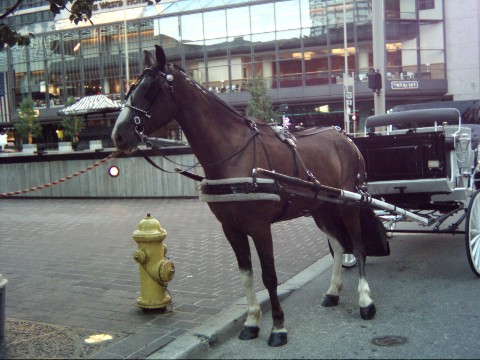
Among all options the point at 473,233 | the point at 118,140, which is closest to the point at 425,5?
the point at 473,233

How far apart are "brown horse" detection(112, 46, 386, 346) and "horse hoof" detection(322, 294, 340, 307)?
514 millimetres

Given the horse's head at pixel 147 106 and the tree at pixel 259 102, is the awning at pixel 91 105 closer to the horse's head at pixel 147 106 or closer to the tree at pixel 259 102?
the tree at pixel 259 102

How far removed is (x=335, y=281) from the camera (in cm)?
582

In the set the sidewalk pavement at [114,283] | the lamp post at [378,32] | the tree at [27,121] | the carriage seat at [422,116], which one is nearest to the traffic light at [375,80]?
the lamp post at [378,32]

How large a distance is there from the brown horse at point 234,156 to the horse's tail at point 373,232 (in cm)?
104

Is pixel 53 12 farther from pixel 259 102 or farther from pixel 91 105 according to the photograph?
pixel 259 102

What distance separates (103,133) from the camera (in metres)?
46.6

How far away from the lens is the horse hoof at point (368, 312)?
5.21 meters

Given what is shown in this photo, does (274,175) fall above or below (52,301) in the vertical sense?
above

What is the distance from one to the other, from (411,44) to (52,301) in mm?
37836

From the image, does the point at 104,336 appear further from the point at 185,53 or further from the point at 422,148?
the point at 185,53

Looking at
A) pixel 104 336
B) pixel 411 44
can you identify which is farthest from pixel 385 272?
pixel 411 44

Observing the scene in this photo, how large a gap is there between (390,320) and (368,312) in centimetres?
21

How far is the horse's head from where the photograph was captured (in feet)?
13.8
